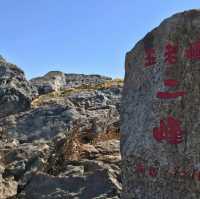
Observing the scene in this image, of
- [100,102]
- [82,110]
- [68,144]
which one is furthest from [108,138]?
[100,102]

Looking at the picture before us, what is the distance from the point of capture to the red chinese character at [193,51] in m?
9.30

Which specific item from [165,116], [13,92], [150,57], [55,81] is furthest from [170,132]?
[55,81]

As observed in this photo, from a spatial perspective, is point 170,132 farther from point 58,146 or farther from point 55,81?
point 55,81

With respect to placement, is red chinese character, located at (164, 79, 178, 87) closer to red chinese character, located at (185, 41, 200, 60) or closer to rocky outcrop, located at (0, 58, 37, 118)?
red chinese character, located at (185, 41, 200, 60)

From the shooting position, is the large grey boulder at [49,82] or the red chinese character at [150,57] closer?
the red chinese character at [150,57]

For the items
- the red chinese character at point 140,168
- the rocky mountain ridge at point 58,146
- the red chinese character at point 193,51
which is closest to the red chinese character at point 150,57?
the red chinese character at point 193,51

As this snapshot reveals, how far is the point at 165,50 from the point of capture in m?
9.91

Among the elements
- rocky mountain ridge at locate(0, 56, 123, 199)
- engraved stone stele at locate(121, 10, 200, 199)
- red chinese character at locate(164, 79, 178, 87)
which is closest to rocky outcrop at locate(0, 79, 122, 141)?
rocky mountain ridge at locate(0, 56, 123, 199)

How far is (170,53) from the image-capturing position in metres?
9.76

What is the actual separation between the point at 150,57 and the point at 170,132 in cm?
165

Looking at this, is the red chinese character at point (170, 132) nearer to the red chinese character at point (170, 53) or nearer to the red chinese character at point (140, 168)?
the red chinese character at point (140, 168)

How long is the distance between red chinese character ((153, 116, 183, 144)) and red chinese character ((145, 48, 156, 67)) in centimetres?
125

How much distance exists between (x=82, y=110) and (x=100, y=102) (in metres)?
3.02

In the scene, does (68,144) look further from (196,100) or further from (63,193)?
(196,100)
